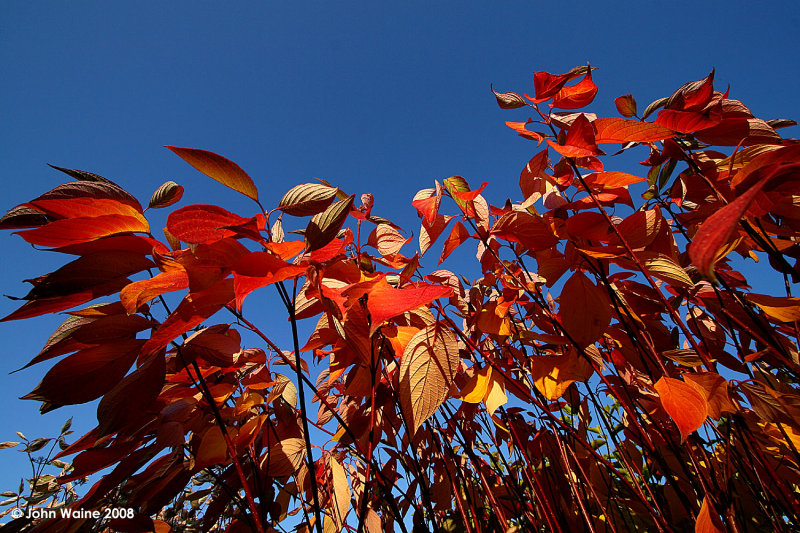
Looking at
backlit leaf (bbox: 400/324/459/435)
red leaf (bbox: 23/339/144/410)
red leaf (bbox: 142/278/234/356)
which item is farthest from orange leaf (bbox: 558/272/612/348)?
red leaf (bbox: 23/339/144/410)

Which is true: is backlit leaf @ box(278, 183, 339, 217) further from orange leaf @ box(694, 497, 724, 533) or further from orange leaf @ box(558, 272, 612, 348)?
orange leaf @ box(694, 497, 724, 533)

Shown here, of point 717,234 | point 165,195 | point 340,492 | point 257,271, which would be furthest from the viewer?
point 340,492

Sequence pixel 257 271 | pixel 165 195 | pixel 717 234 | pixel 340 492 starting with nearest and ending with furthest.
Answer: pixel 717 234, pixel 257 271, pixel 165 195, pixel 340 492

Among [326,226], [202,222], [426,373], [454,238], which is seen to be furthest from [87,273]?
[454,238]

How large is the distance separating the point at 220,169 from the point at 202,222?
0.06 meters

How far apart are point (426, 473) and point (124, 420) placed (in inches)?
25.8

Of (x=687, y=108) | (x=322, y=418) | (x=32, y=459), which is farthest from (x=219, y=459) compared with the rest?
(x=32, y=459)

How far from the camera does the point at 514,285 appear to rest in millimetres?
641

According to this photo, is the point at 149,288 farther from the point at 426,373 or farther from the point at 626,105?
the point at 626,105

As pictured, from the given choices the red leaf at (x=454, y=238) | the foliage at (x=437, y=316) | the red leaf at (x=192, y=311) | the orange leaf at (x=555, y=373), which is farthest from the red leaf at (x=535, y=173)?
the red leaf at (x=192, y=311)

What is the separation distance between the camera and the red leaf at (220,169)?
34 centimetres

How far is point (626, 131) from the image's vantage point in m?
0.48

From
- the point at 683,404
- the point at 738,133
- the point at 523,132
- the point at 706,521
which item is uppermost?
the point at 523,132

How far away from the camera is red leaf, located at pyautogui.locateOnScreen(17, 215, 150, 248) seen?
1.09ft
